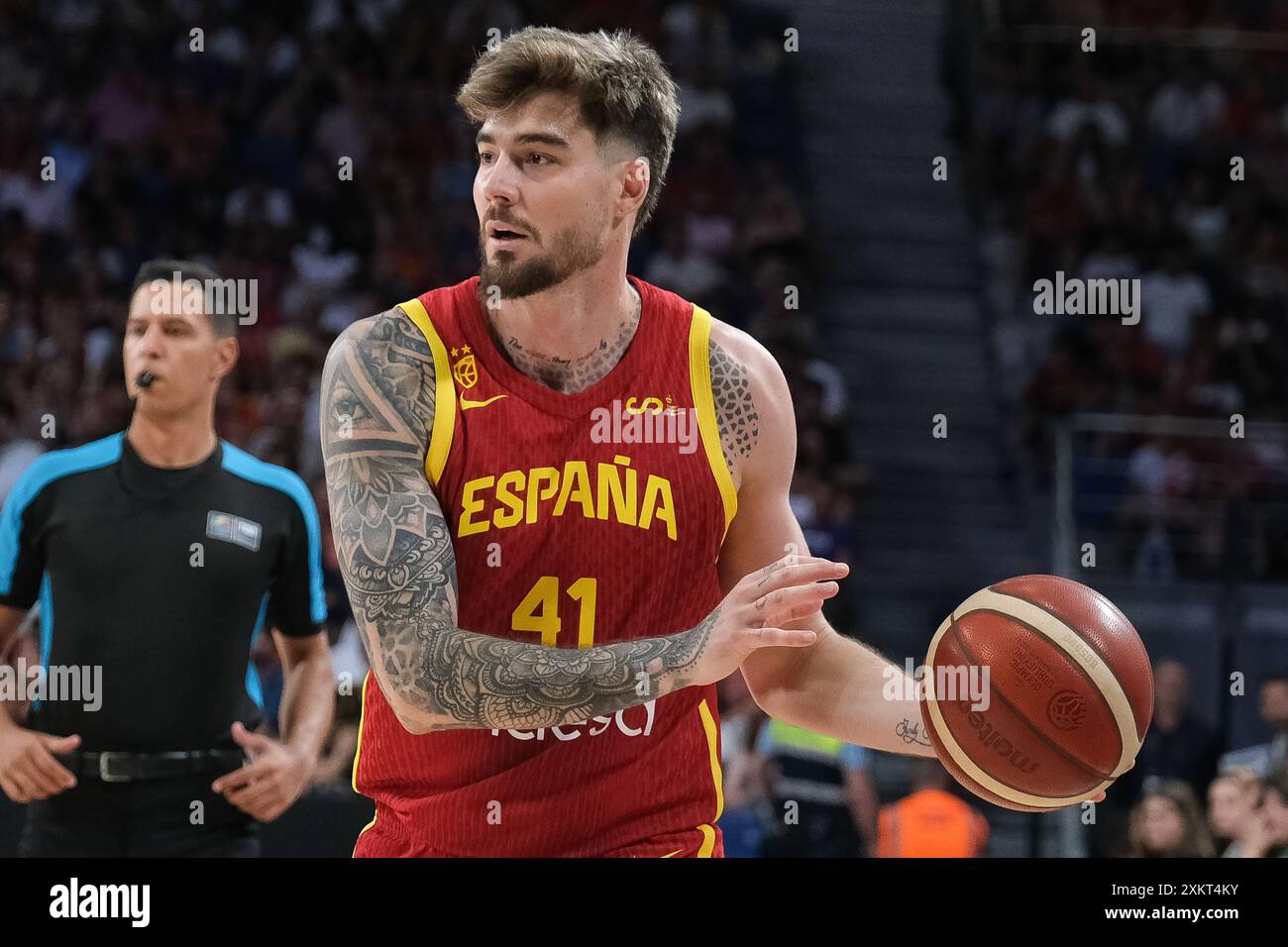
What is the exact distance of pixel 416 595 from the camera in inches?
106

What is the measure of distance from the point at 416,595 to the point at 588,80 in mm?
972

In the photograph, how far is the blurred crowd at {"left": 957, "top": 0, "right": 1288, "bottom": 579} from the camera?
8.05 m

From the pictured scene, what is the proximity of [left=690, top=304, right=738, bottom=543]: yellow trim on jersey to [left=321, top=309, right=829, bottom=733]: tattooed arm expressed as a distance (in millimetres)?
416

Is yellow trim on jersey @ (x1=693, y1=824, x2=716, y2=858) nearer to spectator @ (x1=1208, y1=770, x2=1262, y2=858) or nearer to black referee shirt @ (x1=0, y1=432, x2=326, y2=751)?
black referee shirt @ (x1=0, y1=432, x2=326, y2=751)

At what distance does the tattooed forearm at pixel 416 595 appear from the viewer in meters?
2.62

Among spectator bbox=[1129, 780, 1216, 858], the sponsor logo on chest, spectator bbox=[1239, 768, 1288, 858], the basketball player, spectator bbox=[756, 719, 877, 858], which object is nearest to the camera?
the basketball player

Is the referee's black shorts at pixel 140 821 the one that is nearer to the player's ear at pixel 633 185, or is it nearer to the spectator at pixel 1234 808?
the player's ear at pixel 633 185

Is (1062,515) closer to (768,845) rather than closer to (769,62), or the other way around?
(768,845)

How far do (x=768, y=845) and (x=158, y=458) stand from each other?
9.01 ft

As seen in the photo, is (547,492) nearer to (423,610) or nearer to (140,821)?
(423,610)


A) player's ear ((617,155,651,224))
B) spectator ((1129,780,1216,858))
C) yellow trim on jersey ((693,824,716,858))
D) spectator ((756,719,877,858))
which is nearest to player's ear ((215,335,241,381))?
player's ear ((617,155,651,224))

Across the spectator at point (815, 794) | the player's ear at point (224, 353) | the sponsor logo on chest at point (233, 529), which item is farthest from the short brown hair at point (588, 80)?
the spectator at point (815, 794)

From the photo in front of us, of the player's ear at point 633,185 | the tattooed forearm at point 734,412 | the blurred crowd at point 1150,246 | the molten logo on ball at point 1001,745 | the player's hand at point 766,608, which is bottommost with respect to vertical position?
the molten logo on ball at point 1001,745

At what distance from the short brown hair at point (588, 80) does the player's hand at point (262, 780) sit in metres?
2.07
